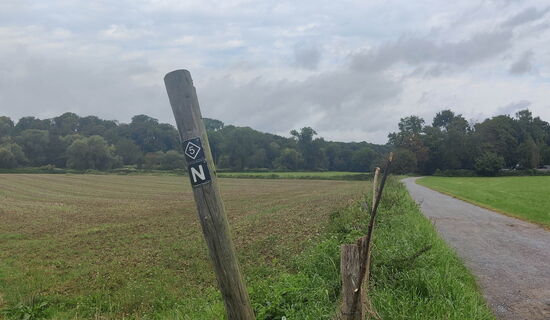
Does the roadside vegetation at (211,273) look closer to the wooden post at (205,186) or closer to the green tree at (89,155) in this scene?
the wooden post at (205,186)

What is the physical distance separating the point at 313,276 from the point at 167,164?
92.4 m

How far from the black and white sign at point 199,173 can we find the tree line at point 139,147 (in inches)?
3071

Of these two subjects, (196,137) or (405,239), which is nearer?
(196,137)

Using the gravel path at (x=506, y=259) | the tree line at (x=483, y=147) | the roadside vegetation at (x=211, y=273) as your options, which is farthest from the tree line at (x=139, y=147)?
the roadside vegetation at (x=211, y=273)

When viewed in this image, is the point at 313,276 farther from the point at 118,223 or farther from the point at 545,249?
the point at 118,223

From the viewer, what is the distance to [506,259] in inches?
331

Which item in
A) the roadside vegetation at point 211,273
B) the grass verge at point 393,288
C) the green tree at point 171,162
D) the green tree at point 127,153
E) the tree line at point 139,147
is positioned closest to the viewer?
the grass verge at point 393,288

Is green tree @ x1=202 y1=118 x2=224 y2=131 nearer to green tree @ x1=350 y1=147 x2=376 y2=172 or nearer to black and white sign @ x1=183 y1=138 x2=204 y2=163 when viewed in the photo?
green tree @ x1=350 y1=147 x2=376 y2=172

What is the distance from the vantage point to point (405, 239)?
23.9 ft

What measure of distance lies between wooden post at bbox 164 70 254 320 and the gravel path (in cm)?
397

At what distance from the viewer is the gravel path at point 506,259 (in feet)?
18.4

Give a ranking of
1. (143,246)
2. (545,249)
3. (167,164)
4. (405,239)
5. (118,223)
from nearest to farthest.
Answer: (405,239), (545,249), (143,246), (118,223), (167,164)

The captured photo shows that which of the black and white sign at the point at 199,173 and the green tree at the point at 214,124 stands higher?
the green tree at the point at 214,124

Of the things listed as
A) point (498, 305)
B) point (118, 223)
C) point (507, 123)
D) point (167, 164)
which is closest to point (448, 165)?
point (507, 123)
